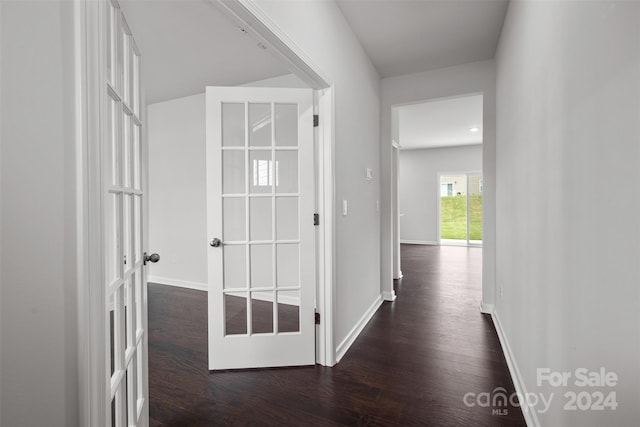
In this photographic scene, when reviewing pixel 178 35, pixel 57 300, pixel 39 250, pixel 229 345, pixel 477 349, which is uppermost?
pixel 178 35

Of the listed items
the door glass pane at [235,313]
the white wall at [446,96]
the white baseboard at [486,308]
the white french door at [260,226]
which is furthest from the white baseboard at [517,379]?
the door glass pane at [235,313]

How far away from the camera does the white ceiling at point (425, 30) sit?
2.34 m

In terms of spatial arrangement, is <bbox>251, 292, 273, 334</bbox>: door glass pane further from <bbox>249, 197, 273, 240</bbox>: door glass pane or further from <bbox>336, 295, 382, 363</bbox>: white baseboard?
<bbox>336, 295, 382, 363</bbox>: white baseboard

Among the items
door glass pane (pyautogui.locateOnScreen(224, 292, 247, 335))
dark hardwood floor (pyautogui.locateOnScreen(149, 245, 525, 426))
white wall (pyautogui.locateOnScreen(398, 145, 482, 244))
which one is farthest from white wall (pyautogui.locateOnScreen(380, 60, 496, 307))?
white wall (pyautogui.locateOnScreen(398, 145, 482, 244))

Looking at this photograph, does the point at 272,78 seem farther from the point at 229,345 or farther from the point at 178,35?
the point at 229,345

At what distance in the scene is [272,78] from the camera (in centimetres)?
355

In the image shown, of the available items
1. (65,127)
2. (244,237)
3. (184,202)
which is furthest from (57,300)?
(184,202)

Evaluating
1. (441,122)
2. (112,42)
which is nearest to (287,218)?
(112,42)

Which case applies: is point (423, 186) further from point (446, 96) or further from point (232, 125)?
point (232, 125)

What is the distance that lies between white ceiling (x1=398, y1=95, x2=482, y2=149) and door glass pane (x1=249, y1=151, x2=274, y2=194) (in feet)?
8.85

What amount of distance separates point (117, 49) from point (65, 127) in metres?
0.59

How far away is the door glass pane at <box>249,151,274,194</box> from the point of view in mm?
2158

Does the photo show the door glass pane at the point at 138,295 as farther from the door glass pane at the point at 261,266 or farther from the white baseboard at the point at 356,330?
the white baseboard at the point at 356,330

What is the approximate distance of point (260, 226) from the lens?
7.28ft
